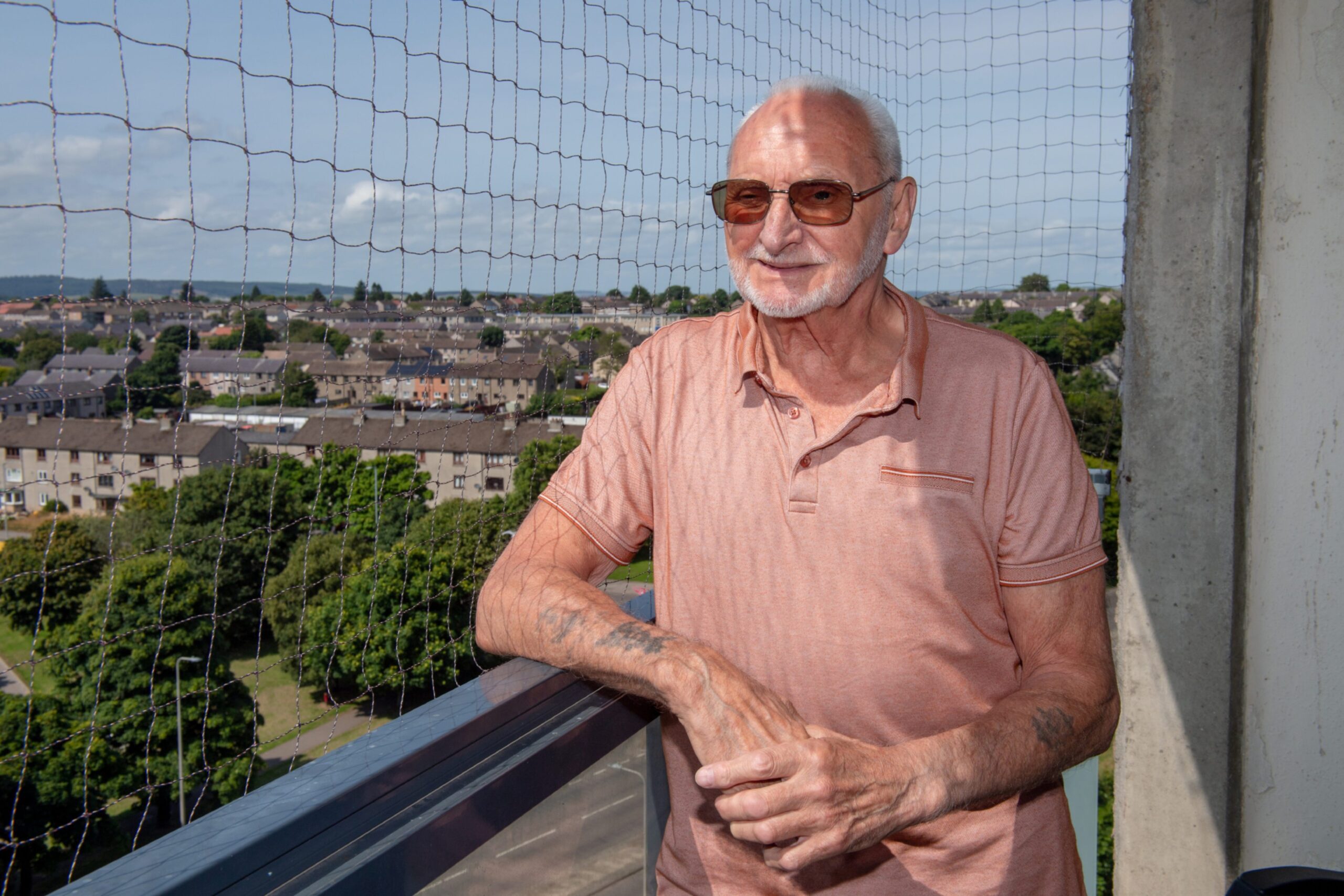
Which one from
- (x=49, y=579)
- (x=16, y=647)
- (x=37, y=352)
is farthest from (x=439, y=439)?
(x=16, y=647)

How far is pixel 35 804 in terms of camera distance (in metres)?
13.5

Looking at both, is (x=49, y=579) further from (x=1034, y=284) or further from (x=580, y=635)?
(x=580, y=635)

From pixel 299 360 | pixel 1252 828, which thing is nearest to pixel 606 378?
pixel 299 360

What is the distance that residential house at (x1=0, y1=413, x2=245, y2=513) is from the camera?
1.50 m

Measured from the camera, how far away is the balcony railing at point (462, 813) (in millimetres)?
1066

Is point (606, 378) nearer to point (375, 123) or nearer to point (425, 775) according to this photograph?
point (375, 123)

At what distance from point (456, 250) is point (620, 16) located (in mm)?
613

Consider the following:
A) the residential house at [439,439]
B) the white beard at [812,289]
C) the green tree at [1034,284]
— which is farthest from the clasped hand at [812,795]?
the green tree at [1034,284]

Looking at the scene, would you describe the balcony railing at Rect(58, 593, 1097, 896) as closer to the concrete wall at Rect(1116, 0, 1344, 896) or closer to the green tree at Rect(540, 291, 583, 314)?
the green tree at Rect(540, 291, 583, 314)

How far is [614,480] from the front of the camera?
5.40 ft

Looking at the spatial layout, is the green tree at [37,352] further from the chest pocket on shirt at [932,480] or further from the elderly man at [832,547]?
the chest pocket on shirt at [932,480]

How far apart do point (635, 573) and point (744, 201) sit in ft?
2.10

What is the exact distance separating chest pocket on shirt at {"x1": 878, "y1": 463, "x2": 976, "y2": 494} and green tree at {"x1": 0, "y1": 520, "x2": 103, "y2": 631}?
1.02 m

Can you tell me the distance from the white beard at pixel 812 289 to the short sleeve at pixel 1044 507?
30 cm
